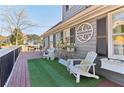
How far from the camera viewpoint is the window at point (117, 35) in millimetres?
5297

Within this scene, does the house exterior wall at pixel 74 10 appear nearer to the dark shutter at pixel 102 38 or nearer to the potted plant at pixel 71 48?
the potted plant at pixel 71 48

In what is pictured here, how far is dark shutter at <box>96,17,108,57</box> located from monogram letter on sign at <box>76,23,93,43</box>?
0.64 m

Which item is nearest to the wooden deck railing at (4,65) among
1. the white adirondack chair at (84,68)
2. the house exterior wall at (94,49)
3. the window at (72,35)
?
the white adirondack chair at (84,68)

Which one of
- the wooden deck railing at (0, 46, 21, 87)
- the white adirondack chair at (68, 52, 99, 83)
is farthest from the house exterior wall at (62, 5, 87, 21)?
the wooden deck railing at (0, 46, 21, 87)

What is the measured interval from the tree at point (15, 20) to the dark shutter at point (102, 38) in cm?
2192

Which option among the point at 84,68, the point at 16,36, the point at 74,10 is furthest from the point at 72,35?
the point at 16,36

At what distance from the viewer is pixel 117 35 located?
5453 millimetres

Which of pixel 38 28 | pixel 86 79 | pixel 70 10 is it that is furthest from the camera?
pixel 38 28

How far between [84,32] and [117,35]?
2277 mm
